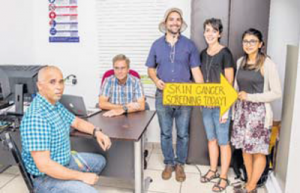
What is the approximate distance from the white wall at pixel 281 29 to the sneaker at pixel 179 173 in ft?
4.19

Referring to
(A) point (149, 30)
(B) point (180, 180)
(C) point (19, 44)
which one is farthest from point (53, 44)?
(B) point (180, 180)

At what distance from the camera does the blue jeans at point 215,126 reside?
2682 mm

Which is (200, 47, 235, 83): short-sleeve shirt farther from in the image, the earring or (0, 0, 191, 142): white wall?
the earring

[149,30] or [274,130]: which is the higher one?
[149,30]

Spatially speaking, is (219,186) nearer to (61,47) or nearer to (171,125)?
(171,125)

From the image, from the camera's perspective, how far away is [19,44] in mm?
3652

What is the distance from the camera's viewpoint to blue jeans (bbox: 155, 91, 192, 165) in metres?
2.85

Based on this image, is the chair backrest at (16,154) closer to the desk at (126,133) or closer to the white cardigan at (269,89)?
the desk at (126,133)

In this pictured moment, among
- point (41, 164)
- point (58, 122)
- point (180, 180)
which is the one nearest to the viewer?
point (41, 164)

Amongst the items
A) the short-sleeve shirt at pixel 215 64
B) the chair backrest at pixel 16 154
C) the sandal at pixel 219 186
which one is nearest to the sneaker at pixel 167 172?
the sandal at pixel 219 186

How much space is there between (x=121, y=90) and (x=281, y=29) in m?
1.96

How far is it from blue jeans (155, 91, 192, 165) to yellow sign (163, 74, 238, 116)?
0.43m

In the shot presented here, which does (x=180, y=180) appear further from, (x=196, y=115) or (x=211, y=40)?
(x=211, y=40)

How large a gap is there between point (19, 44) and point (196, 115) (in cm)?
253
